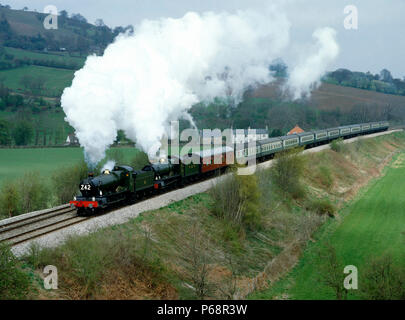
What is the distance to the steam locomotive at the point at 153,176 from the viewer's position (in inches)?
1011

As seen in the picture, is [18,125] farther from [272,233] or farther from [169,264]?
[169,264]

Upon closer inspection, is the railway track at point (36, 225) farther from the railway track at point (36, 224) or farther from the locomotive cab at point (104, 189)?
the locomotive cab at point (104, 189)

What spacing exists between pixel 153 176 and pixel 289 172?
18276mm

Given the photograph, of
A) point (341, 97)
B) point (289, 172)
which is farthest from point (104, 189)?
point (341, 97)

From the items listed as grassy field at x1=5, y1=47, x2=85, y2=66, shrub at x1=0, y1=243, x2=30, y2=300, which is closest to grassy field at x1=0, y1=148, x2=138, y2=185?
shrub at x1=0, y1=243, x2=30, y2=300

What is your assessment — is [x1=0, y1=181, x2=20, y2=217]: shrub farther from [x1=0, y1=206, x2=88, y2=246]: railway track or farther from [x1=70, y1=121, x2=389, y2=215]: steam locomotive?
[x1=0, y1=206, x2=88, y2=246]: railway track

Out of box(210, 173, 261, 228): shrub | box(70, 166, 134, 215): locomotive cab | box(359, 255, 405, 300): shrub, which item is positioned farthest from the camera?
box(210, 173, 261, 228): shrub

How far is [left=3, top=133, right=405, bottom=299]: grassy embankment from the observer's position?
18.4m

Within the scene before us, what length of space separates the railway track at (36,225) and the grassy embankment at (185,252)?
10.4 ft

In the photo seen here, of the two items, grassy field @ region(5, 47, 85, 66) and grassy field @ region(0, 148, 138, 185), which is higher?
grassy field @ region(5, 47, 85, 66)

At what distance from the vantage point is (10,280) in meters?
15.3

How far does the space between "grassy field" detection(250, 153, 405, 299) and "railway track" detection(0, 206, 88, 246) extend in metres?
11.8

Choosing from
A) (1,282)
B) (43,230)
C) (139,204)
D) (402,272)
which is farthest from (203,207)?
(1,282)

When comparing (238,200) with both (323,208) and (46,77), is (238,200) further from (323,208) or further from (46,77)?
(46,77)
